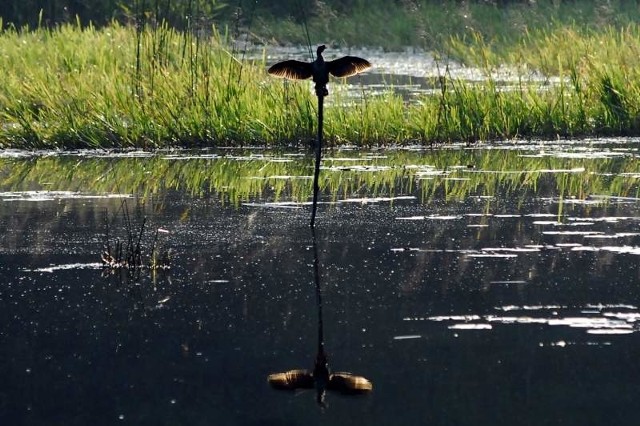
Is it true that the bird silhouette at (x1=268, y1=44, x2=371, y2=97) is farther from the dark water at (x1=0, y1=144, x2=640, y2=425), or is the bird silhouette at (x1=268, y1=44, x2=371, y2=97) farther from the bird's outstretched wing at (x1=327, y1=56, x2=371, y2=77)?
→ the dark water at (x1=0, y1=144, x2=640, y2=425)

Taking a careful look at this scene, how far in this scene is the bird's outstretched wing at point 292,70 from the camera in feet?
27.4

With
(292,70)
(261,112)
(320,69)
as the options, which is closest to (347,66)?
(320,69)

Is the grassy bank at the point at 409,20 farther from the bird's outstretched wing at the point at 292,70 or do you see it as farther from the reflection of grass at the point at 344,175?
the bird's outstretched wing at the point at 292,70

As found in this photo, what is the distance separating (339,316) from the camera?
617 centimetres

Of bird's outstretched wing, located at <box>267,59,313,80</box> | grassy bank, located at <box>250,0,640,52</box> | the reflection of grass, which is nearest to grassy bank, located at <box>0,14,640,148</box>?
the reflection of grass

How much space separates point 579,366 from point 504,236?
9.47 ft

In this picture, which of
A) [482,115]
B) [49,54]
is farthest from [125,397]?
[49,54]

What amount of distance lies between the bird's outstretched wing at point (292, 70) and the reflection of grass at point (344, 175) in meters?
1.52

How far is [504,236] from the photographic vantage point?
8.12 meters

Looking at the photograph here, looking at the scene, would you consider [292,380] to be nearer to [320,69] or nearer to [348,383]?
[348,383]

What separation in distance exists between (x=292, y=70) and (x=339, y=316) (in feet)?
8.37

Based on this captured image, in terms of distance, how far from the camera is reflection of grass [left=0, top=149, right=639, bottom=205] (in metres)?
10.2

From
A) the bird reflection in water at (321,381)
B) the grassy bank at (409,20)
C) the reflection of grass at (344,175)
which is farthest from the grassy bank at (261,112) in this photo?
the grassy bank at (409,20)

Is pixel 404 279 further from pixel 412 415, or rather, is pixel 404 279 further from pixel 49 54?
pixel 49 54
